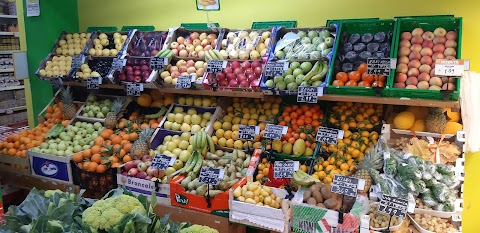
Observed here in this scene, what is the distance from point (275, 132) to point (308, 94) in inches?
15.9

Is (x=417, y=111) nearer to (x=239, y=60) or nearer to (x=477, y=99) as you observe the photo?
(x=477, y=99)

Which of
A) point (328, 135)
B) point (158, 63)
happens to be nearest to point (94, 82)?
point (158, 63)

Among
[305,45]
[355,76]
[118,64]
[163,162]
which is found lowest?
[163,162]

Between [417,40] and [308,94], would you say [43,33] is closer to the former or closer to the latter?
[308,94]

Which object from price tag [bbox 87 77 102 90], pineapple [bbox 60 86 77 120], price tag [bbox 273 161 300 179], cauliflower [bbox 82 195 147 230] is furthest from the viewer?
pineapple [bbox 60 86 77 120]

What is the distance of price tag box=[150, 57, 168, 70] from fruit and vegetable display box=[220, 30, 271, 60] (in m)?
0.57

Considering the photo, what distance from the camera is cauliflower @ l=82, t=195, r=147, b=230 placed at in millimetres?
1612

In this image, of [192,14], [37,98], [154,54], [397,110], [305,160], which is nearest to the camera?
[305,160]

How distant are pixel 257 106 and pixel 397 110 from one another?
1.26 m

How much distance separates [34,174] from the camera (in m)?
3.95

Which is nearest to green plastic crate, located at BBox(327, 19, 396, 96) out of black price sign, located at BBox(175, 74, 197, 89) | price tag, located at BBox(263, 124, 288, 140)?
price tag, located at BBox(263, 124, 288, 140)

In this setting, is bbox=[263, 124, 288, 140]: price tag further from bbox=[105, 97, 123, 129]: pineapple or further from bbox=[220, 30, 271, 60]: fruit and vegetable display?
bbox=[105, 97, 123, 129]: pineapple

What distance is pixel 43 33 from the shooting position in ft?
16.6

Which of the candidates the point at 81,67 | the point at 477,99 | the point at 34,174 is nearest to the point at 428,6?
the point at 477,99
